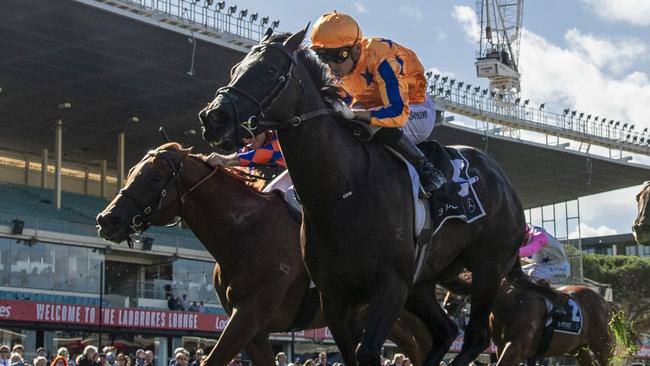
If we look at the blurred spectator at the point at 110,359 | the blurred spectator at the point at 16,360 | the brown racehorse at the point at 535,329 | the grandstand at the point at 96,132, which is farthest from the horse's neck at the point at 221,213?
the grandstand at the point at 96,132

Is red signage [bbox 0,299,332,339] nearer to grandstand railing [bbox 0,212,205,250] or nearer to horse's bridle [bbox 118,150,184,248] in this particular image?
grandstand railing [bbox 0,212,205,250]

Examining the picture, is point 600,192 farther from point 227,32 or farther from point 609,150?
point 227,32

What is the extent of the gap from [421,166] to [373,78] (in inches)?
23.3

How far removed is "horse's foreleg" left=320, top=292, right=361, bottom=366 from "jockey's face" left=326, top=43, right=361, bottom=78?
1.26 metres

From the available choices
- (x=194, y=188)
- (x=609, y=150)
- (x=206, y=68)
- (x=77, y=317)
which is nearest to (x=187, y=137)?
(x=206, y=68)

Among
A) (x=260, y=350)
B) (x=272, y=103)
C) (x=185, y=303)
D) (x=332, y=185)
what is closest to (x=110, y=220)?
(x=260, y=350)

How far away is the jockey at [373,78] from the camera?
5.61 metres

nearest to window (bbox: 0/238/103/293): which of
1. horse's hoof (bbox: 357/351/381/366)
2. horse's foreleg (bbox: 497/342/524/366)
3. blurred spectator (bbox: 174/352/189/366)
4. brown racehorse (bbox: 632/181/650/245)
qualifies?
blurred spectator (bbox: 174/352/189/366)

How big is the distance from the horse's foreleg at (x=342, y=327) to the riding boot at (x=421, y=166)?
2.81ft

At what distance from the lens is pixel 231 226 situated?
834 centimetres

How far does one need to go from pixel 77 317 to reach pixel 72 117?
467 inches

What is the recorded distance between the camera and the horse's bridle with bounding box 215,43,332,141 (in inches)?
193

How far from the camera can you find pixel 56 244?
Answer: 30.5 meters

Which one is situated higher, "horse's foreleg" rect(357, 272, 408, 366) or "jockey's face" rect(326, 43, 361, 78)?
"jockey's face" rect(326, 43, 361, 78)
